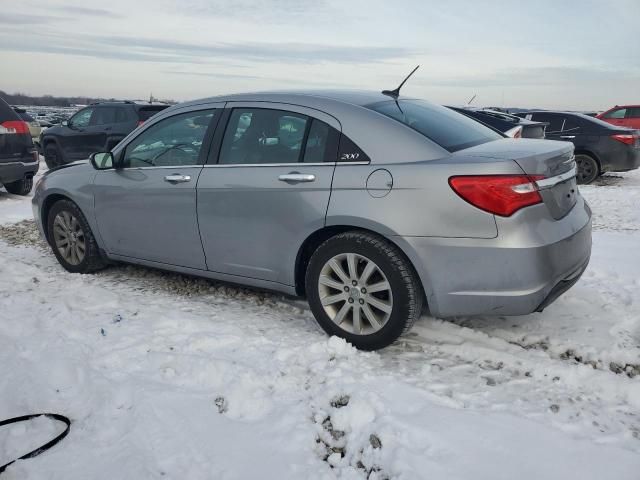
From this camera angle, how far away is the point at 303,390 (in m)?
2.89

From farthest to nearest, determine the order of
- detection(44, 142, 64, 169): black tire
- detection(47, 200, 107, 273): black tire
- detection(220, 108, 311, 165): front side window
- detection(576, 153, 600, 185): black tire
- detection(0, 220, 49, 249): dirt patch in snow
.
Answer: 1. detection(44, 142, 64, 169): black tire
2. detection(576, 153, 600, 185): black tire
3. detection(0, 220, 49, 249): dirt patch in snow
4. detection(47, 200, 107, 273): black tire
5. detection(220, 108, 311, 165): front side window

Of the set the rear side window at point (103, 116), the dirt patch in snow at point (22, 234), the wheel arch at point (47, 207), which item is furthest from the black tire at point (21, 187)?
the wheel arch at point (47, 207)

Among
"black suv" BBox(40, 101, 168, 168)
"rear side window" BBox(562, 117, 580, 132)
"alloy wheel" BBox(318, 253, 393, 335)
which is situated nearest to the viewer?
"alloy wheel" BBox(318, 253, 393, 335)

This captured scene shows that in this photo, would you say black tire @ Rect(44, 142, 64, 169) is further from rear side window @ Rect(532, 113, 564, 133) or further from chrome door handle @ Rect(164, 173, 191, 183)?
rear side window @ Rect(532, 113, 564, 133)

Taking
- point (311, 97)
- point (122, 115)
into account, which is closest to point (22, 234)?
point (311, 97)

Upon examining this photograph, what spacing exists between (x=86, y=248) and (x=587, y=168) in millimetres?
9545

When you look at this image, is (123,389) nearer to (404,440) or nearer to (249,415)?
(249,415)

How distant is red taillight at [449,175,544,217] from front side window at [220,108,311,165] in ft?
3.71

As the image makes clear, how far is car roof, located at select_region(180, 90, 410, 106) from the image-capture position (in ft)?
11.7

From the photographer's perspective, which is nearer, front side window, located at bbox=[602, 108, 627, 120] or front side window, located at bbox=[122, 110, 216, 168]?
front side window, located at bbox=[122, 110, 216, 168]

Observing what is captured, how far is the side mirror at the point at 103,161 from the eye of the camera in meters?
4.53

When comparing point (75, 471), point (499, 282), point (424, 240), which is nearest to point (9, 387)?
point (75, 471)

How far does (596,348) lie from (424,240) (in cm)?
133

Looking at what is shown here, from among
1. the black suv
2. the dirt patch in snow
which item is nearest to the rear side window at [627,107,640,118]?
the black suv
